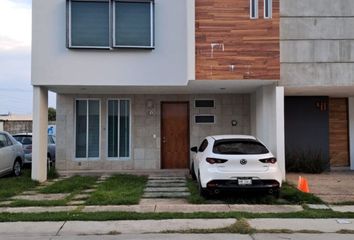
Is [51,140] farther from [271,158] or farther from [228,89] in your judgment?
[271,158]

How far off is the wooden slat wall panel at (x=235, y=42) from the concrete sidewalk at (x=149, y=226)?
516 cm

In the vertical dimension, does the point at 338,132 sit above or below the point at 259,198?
above

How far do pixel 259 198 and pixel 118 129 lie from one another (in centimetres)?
719

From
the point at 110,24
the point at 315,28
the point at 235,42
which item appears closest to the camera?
the point at 235,42

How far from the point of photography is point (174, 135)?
16.3 m

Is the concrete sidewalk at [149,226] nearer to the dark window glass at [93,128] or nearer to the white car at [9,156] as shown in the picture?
the white car at [9,156]

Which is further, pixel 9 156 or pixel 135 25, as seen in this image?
pixel 9 156

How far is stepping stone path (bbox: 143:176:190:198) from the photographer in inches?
431

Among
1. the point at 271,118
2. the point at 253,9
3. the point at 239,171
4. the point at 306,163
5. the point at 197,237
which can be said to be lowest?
the point at 197,237

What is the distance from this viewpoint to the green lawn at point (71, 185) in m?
11.8

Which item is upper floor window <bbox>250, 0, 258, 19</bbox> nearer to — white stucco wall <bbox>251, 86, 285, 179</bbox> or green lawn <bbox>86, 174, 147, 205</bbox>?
white stucco wall <bbox>251, 86, 285, 179</bbox>

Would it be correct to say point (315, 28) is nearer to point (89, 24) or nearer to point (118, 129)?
point (89, 24)

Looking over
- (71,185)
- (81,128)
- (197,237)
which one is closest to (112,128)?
(81,128)

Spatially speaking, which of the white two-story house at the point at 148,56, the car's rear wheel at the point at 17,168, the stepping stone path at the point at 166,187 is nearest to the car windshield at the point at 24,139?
the car's rear wheel at the point at 17,168
